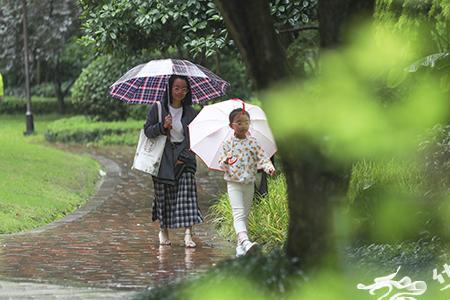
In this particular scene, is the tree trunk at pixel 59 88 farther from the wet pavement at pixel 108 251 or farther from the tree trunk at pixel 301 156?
the tree trunk at pixel 301 156

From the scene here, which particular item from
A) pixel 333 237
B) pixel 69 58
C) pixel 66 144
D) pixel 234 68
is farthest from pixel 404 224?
pixel 69 58

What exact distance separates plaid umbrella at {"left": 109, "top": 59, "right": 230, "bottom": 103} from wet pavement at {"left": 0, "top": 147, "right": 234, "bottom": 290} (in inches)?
60.6

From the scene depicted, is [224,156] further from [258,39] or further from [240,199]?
[258,39]

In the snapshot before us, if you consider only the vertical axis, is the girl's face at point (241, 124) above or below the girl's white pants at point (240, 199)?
above

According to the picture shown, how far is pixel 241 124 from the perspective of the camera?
910 centimetres

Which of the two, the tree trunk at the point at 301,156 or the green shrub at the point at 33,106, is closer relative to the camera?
the tree trunk at the point at 301,156

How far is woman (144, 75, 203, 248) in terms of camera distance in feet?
33.8

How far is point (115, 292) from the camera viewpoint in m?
7.57

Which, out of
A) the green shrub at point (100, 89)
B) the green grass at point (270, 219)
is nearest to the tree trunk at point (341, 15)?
the green grass at point (270, 219)

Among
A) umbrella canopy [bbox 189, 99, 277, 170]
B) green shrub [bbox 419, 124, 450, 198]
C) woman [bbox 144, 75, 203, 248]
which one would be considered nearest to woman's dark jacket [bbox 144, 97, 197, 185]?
woman [bbox 144, 75, 203, 248]

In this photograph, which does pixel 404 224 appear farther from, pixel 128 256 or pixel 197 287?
pixel 128 256

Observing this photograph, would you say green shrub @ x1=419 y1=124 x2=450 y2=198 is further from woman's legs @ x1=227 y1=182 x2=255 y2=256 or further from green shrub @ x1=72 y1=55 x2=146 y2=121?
green shrub @ x1=72 y1=55 x2=146 y2=121

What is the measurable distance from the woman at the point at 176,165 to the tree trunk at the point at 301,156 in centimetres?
580

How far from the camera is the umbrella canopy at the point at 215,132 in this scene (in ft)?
32.7
